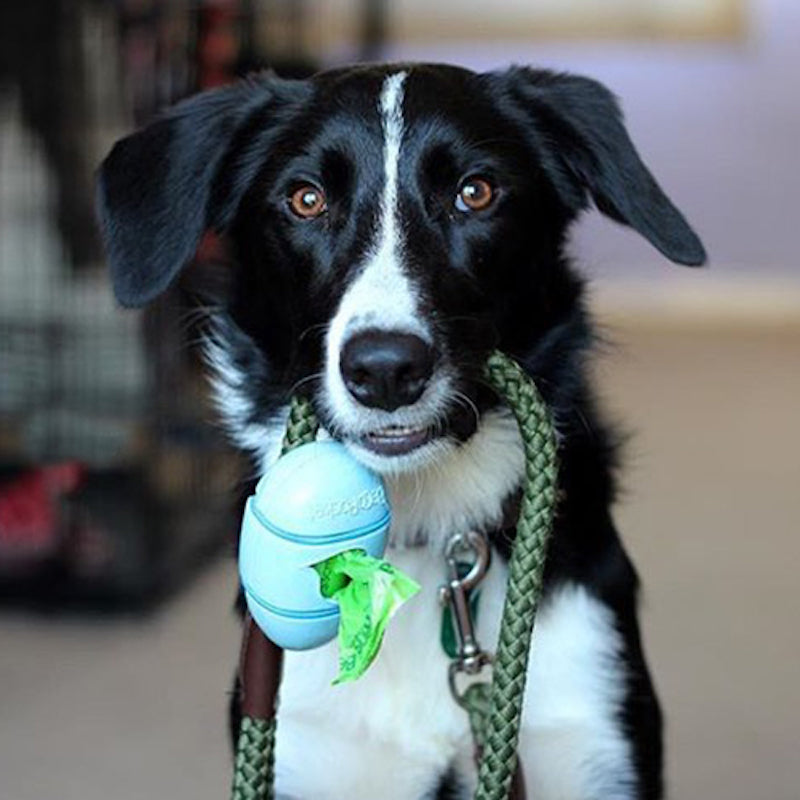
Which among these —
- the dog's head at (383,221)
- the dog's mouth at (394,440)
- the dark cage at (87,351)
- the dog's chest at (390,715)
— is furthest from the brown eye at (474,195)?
the dark cage at (87,351)

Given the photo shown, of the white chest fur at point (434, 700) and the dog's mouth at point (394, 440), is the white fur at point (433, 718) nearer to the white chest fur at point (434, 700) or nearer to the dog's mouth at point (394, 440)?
the white chest fur at point (434, 700)

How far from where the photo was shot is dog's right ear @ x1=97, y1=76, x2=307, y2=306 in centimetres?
158

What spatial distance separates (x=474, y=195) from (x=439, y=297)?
0.15 meters

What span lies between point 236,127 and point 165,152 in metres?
0.08

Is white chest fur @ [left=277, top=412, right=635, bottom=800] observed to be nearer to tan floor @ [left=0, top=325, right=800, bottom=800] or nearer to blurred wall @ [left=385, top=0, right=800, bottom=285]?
tan floor @ [left=0, top=325, right=800, bottom=800]

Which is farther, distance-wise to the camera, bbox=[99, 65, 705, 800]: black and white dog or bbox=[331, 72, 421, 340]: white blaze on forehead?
bbox=[99, 65, 705, 800]: black and white dog

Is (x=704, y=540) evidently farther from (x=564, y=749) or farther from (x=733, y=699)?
(x=564, y=749)

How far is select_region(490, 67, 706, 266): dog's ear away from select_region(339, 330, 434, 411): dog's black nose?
0.33m

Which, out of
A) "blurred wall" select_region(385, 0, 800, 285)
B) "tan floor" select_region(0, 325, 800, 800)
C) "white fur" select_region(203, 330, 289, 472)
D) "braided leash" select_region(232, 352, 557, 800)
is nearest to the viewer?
"braided leash" select_region(232, 352, 557, 800)

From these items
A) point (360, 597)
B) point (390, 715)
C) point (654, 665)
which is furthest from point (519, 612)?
point (654, 665)

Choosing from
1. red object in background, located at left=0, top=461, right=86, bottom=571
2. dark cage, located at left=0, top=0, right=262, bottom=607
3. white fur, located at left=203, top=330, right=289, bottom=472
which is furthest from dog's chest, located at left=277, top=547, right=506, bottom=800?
red object in background, located at left=0, top=461, right=86, bottom=571

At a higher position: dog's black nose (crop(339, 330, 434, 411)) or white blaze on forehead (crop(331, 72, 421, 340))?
white blaze on forehead (crop(331, 72, 421, 340))

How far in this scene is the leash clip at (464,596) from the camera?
4.97 ft

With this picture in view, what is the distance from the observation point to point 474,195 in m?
1.52
